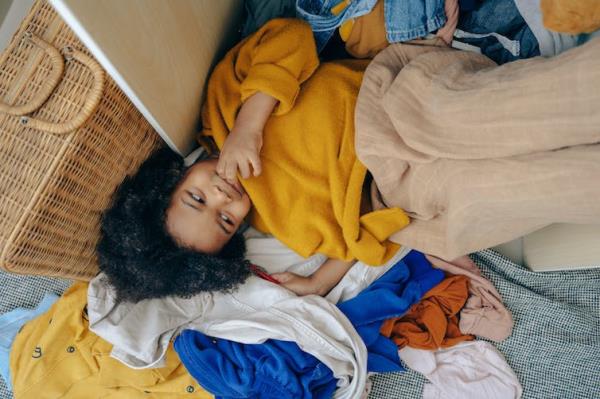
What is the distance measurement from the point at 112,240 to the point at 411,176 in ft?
2.04

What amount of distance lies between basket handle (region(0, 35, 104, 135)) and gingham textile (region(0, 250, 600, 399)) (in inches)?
32.2

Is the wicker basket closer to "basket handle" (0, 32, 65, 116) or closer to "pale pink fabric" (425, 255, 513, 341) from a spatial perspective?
"basket handle" (0, 32, 65, 116)

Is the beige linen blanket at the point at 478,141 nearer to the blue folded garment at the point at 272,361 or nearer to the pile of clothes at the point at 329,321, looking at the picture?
the pile of clothes at the point at 329,321

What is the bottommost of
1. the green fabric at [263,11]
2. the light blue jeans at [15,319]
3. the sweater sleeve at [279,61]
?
the light blue jeans at [15,319]

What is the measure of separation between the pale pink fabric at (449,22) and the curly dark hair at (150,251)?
2.05ft

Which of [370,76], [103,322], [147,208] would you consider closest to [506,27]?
[370,76]

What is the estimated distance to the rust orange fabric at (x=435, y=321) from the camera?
4.06ft

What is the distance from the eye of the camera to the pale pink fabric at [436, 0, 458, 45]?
106 centimetres

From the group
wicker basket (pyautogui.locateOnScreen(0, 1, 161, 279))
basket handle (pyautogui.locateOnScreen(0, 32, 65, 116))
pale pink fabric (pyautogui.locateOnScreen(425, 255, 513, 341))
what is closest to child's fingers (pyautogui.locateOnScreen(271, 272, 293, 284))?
pale pink fabric (pyautogui.locateOnScreen(425, 255, 513, 341))

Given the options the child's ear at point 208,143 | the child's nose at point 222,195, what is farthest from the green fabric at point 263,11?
the child's nose at point 222,195

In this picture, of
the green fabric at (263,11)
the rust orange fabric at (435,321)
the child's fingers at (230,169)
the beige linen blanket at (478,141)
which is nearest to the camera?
the beige linen blanket at (478,141)

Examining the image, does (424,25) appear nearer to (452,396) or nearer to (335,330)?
(335,330)

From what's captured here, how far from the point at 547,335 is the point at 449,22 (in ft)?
2.62

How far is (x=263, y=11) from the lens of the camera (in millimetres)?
1132
